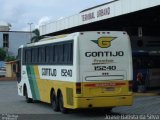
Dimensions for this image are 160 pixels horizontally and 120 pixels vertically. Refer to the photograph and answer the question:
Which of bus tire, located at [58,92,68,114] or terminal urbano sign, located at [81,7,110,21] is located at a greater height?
terminal urbano sign, located at [81,7,110,21]

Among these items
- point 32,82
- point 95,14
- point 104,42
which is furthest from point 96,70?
point 95,14

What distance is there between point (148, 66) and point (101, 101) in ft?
41.5

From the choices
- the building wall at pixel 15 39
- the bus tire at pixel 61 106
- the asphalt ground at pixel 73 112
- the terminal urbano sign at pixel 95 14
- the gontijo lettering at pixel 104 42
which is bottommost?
the asphalt ground at pixel 73 112

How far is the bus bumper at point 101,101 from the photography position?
1709 cm


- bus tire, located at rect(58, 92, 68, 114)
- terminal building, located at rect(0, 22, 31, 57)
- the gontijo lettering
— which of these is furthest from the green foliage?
the gontijo lettering

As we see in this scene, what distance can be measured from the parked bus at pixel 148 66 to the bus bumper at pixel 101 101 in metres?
11.3

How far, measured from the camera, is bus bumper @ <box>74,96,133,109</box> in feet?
56.1

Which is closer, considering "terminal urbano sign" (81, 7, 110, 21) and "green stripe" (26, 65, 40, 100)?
"green stripe" (26, 65, 40, 100)

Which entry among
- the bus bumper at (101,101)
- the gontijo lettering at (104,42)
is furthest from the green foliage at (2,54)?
the bus bumper at (101,101)

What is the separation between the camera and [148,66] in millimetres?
29453

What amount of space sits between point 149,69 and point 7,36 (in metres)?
98.0

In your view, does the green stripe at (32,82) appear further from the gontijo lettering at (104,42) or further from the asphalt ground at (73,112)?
the gontijo lettering at (104,42)

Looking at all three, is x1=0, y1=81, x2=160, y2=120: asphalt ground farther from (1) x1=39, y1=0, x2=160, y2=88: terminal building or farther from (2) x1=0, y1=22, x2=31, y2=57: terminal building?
(2) x1=0, y1=22, x2=31, y2=57: terminal building

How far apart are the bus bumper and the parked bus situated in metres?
11.3
